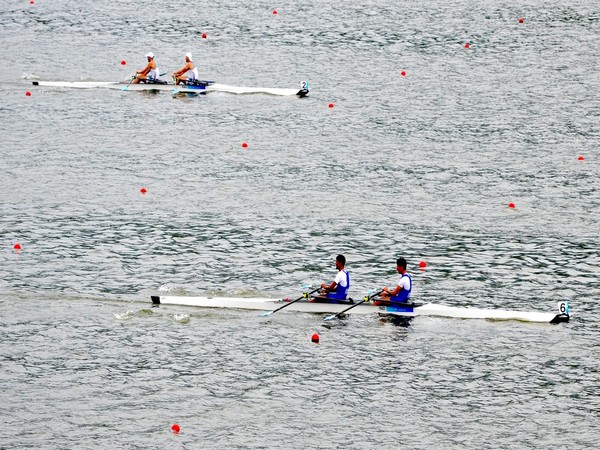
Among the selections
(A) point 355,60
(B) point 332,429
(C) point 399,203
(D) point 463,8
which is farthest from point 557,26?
(B) point 332,429

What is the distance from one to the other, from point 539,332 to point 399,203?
1022 cm

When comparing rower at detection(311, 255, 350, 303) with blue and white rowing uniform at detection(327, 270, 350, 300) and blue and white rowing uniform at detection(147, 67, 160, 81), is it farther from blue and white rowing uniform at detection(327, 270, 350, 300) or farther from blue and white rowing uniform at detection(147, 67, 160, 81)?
blue and white rowing uniform at detection(147, 67, 160, 81)

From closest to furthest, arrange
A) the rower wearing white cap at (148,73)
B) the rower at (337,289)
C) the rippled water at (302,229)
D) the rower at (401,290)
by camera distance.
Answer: the rippled water at (302,229) < the rower at (401,290) < the rower at (337,289) < the rower wearing white cap at (148,73)

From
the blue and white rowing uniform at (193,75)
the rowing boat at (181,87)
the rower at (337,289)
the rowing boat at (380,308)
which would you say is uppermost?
the blue and white rowing uniform at (193,75)

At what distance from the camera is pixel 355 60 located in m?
A: 54.9

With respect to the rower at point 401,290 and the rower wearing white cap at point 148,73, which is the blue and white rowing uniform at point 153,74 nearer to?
the rower wearing white cap at point 148,73

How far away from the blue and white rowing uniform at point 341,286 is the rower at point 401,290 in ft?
3.19

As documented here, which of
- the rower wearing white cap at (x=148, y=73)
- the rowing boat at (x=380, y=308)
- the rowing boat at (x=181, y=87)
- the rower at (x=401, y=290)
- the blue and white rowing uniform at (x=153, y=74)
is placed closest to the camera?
the rowing boat at (x=380, y=308)

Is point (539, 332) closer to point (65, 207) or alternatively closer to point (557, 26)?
point (65, 207)

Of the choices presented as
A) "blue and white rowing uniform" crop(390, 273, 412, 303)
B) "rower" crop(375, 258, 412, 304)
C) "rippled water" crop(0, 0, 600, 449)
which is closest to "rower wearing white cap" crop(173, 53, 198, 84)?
"rippled water" crop(0, 0, 600, 449)

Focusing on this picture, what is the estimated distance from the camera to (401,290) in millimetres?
28078

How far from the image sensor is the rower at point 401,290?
27962mm

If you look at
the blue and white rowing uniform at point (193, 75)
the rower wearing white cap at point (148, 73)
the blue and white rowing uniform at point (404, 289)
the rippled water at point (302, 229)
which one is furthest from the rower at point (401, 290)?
the rower wearing white cap at point (148, 73)

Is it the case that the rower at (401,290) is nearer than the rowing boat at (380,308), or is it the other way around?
the rowing boat at (380,308)
